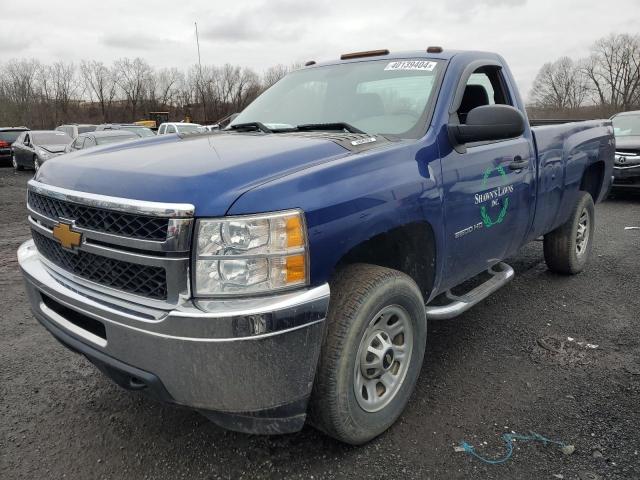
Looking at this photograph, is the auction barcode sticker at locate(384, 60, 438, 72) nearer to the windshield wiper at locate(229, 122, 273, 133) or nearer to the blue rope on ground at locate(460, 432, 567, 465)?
the windshield wiper at locate(229, 122, 273, 133)

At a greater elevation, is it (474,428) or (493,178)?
(493,178)

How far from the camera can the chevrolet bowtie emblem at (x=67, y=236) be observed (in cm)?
223

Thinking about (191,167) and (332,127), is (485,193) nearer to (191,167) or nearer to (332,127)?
(332,127)

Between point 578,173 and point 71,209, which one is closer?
point 71,209

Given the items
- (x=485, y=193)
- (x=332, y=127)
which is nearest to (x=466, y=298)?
(x=485, y=193)

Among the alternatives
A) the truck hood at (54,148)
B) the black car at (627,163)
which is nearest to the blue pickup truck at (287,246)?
the black car at (627,163)

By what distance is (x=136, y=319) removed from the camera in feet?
6.48

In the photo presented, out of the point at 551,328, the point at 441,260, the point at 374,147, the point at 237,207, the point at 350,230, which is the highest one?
the point at 374,147

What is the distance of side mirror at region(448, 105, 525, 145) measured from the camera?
2.78 m

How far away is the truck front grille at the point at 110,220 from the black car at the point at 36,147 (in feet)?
54.7

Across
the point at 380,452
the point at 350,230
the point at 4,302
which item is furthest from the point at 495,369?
the point at 4,302

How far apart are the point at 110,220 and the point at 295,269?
82cm

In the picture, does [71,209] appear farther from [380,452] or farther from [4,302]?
[4,302]

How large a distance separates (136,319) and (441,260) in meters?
1.69
